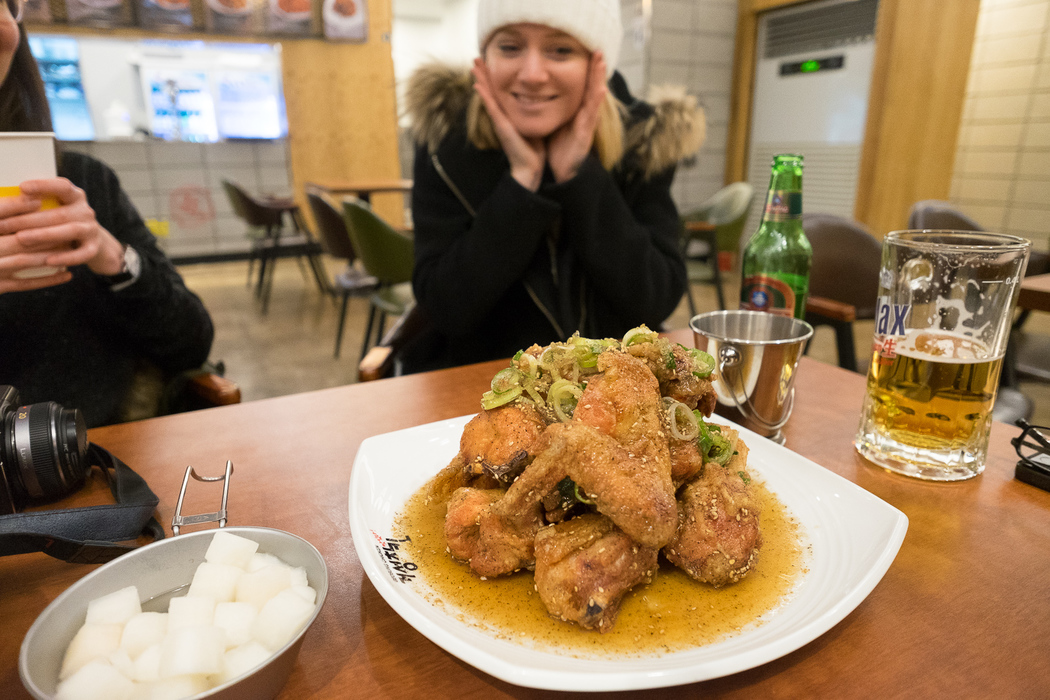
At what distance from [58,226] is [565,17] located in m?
1.36

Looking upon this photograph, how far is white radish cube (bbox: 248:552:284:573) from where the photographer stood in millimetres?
639

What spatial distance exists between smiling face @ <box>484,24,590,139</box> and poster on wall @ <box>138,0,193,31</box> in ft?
25.4

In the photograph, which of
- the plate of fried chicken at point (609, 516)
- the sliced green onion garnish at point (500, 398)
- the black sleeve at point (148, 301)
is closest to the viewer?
the plate of fried chicken at point (609, 516)

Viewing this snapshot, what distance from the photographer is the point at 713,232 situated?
14.9 feet

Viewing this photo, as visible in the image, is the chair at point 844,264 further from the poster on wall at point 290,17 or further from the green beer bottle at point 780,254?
the poster on wall at point 290,17

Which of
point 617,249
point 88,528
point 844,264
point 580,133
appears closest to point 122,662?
point 88,528

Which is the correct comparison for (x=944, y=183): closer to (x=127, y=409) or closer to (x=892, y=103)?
(x=892, y=103)

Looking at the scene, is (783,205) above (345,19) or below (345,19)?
below

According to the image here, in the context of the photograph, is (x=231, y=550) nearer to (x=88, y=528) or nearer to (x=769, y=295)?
(x=88, y=528)

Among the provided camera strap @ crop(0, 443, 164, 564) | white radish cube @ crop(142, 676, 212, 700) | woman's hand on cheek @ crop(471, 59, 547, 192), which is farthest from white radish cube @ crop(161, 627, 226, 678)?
woman's hand on cheek @ crop(471, 59, 547, 192)

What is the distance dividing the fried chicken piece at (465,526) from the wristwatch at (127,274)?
4.04 ft

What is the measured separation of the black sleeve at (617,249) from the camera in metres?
1.94

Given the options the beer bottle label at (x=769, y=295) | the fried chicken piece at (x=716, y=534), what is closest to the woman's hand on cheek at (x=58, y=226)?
the fried chicken piece at (x=716, y=534)

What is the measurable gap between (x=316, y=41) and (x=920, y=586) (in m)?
9.43
